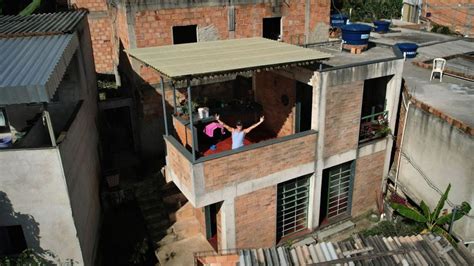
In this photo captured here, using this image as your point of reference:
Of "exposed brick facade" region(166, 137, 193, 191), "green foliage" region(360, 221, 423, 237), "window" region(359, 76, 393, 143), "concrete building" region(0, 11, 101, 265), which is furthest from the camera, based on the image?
"window" region(359, 76, 393, 143)

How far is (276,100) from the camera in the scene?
47.6ft

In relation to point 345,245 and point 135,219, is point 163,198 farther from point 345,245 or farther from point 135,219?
point 345,245

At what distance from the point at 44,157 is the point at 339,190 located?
10.0 meters

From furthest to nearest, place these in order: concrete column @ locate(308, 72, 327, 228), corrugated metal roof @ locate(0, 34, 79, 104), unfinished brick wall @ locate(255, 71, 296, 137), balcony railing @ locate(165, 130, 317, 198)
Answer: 1. unfinished brick wall @ locate(255, 71, 296, 137)
2. concrete column @ locate(308, 72, 327, 228)
3. balcony railing @ locate(165, 130, 317, 198)
4. corrugated metal roof @ locate(0, 34, 79, 104)

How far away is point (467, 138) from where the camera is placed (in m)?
11.3

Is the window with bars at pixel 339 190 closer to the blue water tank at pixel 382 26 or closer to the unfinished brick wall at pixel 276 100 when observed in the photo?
the unfinished brick wall at pixel 276 100

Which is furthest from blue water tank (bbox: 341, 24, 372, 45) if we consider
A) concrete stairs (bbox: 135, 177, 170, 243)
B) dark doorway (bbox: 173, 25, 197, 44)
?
concrete stairs (bbox: 135, 177, 170, 243)

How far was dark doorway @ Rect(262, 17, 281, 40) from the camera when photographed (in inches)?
811

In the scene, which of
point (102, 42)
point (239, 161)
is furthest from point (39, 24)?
point (102, 42)

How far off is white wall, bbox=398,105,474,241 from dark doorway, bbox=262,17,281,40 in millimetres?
9484

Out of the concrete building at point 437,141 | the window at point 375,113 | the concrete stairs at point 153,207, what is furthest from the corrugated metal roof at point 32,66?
the concrete building at point 437,141

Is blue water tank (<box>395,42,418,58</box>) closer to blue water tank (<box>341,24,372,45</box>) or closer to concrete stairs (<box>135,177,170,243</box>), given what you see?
blue water tank (<box>341,24,372,45</box>)

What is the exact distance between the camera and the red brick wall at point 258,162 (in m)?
10.8

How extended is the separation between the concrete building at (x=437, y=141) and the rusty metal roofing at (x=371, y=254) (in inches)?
114
